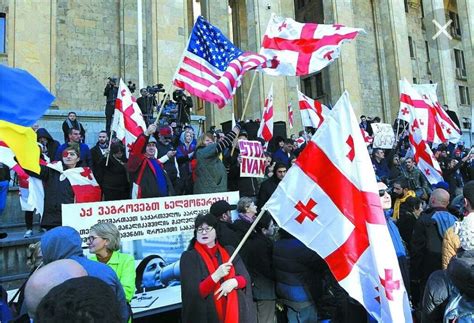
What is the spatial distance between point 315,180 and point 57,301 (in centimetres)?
230

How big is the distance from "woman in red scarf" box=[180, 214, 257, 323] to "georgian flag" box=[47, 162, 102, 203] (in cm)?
317

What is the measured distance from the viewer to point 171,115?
1112 cm

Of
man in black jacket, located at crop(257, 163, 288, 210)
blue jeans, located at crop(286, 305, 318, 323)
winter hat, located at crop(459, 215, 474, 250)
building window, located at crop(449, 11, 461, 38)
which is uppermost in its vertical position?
building window, located at crop(449, 11, 461, 38)

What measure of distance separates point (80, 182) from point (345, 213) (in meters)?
4.26

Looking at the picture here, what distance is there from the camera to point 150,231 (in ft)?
16.8

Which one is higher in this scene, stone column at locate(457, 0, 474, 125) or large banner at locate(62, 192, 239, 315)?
stone column at locate(457, 0, 474, 125)

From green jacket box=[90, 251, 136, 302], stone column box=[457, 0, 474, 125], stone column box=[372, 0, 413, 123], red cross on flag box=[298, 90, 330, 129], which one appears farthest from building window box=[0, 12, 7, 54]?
stone column box=[457, 0, 474, 125]

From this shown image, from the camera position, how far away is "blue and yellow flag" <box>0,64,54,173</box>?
154 inches

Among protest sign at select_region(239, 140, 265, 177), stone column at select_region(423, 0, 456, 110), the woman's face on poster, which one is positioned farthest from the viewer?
Result: stone column at select_region(423, 0, 456, 110)

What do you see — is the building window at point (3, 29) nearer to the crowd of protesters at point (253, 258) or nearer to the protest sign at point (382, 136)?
the crowd of protesters at point (253, 258)

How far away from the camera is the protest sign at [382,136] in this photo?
420 inches

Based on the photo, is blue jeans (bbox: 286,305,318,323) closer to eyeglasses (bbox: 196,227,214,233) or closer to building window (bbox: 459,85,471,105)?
eyeglasses (bbox: 196,227,214,233)

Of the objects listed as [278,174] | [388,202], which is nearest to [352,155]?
[388,202]

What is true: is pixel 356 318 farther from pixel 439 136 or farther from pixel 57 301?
pixel 439 136
